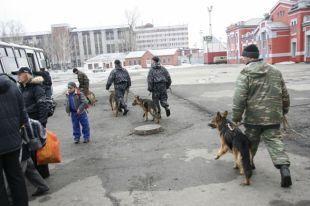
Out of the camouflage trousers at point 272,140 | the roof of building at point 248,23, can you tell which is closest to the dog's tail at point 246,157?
the camouflage trousers at point 272,140

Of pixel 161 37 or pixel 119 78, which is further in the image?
pixel 161 37

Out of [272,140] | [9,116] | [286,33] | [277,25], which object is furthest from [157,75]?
[286,33]

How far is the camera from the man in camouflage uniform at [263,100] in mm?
4738

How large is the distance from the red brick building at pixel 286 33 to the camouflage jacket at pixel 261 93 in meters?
39.3

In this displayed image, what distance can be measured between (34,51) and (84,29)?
360 feet

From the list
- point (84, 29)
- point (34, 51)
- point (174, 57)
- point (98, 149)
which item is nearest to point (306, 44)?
point (34, 51)

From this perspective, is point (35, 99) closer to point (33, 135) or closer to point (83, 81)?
point (33, 135)

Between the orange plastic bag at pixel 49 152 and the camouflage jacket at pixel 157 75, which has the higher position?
the camouflage jacket at pixel 157 75

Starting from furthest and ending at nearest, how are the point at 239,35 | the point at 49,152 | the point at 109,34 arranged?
the point at 109,34
the point at 239,35
the point at 49,152

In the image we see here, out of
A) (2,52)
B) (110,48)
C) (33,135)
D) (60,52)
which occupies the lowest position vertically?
(33,135)

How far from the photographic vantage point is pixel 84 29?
12419 centimetres

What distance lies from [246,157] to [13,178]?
2.97 meters

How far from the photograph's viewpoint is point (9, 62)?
45.5 feet

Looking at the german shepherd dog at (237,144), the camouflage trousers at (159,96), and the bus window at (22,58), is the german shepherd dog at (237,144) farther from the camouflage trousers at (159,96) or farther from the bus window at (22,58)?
the bus window at (22,58)
